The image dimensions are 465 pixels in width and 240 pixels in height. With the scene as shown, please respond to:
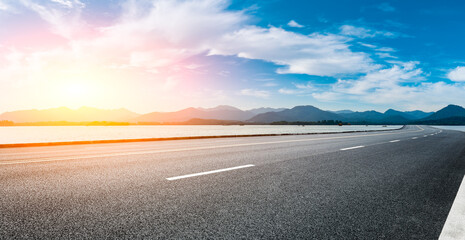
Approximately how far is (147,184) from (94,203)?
112cm

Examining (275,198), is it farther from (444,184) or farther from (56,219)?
(444,184)

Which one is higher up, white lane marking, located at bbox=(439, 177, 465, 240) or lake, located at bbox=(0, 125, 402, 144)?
lake, located at bbox=(0, 125, 402, 144)

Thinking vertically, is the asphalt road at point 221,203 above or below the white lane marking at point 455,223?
above

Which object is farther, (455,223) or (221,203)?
(221,203)

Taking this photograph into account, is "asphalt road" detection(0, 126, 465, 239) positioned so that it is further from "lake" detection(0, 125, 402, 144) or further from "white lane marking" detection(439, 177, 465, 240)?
"lake" detection(0, 125, 402, 144)

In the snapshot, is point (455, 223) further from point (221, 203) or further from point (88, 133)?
point (88, 133)

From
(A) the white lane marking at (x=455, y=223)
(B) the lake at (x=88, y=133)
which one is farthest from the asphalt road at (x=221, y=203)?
(B) the lake at (x=88, y=133)

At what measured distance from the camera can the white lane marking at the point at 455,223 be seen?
2.87m

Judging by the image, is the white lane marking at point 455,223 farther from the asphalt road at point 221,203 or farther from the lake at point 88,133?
the lake at point 88,133

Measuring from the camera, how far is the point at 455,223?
323cm

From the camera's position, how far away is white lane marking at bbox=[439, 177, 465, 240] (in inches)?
113

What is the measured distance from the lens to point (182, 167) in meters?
6.39

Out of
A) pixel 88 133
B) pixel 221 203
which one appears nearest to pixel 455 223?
pixel 221 203

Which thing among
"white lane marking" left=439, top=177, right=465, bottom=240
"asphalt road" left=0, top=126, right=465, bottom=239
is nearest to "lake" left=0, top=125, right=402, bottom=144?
"asphalt road" left=0, top=126, right=465, bottom=239
